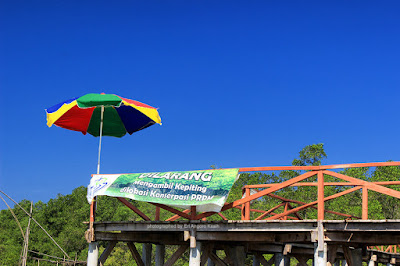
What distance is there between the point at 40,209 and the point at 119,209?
10537 millimetres

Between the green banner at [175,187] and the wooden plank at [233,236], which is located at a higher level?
the green banner at [175,187]

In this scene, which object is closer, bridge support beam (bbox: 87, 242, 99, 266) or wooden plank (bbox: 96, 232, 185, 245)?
bridge support beam (bbox: 87, 242, 99, 266)

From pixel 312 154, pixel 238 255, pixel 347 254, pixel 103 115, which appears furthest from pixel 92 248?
pixel 312 154

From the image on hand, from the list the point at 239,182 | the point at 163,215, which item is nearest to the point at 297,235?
the point at 163,215

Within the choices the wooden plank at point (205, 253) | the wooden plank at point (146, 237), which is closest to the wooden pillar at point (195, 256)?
the wooden plank at point (205, 253)

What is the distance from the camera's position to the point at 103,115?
17.6m

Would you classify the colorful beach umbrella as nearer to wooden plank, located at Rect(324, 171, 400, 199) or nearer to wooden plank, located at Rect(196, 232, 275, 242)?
wooden plank, located at Rect(196, 232, 275, 242)

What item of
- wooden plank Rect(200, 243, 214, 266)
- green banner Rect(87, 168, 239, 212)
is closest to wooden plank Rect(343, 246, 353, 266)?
wooden plank Rect(200, 243, 214, 266)

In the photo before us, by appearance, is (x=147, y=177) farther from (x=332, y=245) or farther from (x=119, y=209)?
(x=119, y=209)

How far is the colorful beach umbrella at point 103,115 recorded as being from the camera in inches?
624

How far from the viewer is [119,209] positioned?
6450 cm

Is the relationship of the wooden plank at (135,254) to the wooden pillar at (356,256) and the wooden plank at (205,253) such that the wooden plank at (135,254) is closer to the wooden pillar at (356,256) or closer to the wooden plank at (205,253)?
the wooden plank at (205,253)

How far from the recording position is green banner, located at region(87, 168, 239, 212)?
44.4 feet

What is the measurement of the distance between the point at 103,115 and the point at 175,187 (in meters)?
4.71
